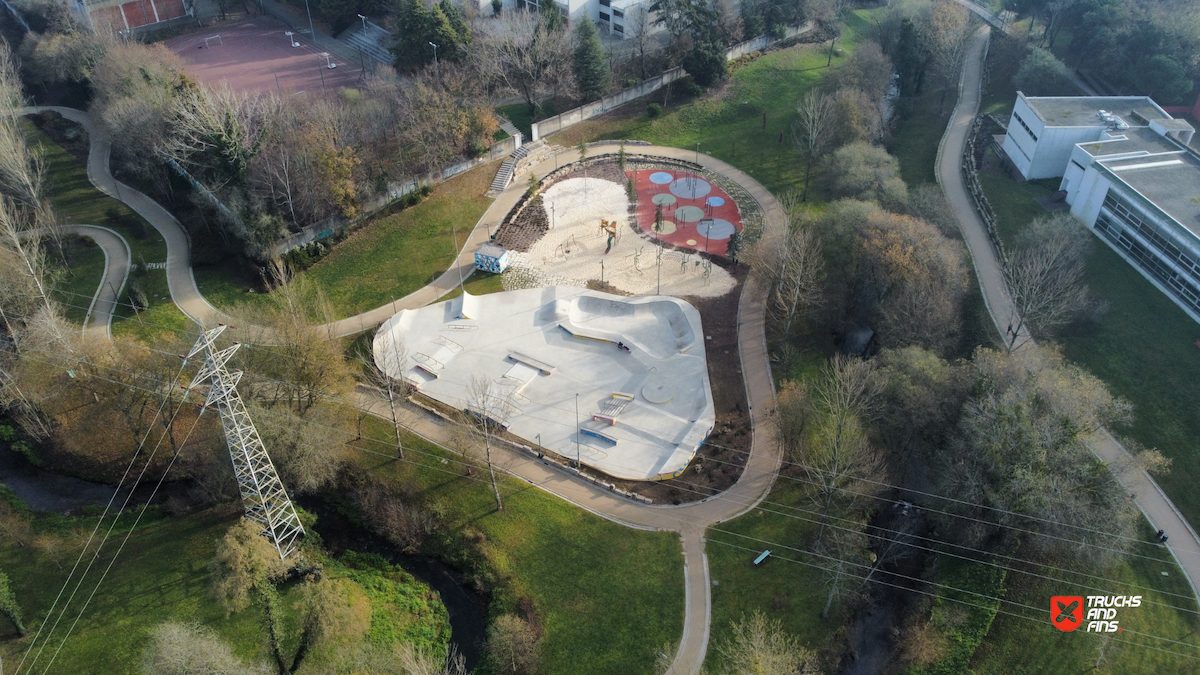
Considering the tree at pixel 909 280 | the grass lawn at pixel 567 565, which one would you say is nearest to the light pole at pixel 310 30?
the grass lawn at pixel 567 565

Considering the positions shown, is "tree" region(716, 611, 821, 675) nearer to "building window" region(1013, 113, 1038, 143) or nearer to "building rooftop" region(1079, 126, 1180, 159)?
"building rooftop" region(1079, 126, 1180, 159)

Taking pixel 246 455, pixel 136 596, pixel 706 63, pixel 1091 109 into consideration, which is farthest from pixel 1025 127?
pixel 136 596

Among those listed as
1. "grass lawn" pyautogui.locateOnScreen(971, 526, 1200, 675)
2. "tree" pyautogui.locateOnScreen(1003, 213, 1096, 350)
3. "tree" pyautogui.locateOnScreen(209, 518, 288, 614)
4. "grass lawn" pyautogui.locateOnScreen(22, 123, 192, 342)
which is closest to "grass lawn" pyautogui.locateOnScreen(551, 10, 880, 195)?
"tree" pyautogui.locateOnScreen(1003, 213, 1096, 350)

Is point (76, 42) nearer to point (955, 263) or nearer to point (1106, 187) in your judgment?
point (955, 263)

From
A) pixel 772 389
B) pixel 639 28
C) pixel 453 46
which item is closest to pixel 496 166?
pixel 453 46

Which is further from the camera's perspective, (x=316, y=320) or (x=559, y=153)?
(x=559, y=153)

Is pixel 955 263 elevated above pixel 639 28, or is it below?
below

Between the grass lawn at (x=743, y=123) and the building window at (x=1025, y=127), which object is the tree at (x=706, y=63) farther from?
the building window at (x=1025, y=127)
